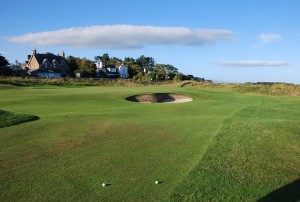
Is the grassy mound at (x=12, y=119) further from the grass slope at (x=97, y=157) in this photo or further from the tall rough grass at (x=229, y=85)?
the tall rough grass at (x=229, y=85)

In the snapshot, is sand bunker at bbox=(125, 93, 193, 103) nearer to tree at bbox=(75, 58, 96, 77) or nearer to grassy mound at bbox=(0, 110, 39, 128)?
grassy mound at bbox=(0, 110, 39, 128)

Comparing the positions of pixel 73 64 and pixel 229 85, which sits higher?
pixel 73 64

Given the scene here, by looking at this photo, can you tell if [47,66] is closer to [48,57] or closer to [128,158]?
[48,57]

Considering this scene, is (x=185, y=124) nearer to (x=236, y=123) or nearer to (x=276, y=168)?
(x=236, y=123)

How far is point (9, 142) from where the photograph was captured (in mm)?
12094

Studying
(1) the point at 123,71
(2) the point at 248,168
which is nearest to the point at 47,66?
(1) the point at 123,71

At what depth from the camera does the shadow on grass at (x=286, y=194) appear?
26.8 feet

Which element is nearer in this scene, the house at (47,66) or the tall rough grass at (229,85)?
the tall rough grass at (229,85)

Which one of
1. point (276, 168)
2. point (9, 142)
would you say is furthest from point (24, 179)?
point (276, 168)

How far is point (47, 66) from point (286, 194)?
9819 cm

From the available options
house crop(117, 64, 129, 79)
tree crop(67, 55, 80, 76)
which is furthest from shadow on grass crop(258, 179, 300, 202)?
house crop(117, 64, 129, 79)

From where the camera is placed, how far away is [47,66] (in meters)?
99.8

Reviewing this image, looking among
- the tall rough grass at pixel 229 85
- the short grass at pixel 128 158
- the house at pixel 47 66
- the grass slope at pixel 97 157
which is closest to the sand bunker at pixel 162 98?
the grass slope at pixel 97 157

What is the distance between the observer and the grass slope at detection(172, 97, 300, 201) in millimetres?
8252
